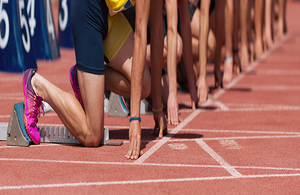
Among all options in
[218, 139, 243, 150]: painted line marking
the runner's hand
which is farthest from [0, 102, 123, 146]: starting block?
[218, 139, 243, 150]: painted line marking

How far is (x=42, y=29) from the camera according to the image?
606 centimetres

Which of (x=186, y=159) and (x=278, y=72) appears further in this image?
(x=278, y=72)

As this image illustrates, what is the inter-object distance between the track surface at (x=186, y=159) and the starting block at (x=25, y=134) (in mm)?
85

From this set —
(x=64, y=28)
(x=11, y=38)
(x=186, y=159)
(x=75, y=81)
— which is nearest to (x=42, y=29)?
(x=11, y=38)

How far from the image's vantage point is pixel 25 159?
12.6 feet

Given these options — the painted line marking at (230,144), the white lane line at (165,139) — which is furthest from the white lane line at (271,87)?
the painted line marking at (230,144)

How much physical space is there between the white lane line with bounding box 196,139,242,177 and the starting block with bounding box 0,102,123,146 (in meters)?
0.71

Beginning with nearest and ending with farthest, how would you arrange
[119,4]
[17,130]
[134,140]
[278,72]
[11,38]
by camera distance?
[134,140] → [119,4] → [17,130] → [11,38] → [278,72]

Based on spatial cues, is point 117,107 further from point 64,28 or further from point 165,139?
point 64,28

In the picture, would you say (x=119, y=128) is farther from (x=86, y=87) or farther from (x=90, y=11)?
(x=90, y=11)

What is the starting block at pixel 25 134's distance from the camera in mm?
4180

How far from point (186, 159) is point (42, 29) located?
2.98m

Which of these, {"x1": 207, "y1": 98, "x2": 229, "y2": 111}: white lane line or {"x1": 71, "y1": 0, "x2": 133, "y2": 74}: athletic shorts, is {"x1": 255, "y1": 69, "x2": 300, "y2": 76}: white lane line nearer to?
{"x1": 207, "y1": 98, "x2": 229, "y2": 111}: white lane line

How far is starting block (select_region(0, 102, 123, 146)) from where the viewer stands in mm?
4180
